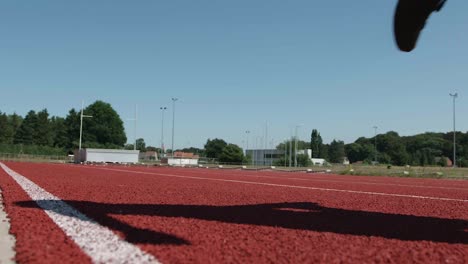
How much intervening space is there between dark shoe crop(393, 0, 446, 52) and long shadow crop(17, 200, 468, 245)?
7.56 ft

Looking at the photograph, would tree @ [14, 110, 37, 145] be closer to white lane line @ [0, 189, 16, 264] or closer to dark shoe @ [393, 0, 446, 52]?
white lane line @ [0, 189, 16, 264]

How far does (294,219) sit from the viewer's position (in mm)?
7340

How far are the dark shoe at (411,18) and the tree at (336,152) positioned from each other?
177943 millimetres

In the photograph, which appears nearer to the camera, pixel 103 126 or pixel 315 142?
pixel 103 126

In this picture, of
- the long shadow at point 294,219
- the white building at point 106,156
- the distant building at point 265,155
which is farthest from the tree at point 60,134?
the long shadow at point 294,219

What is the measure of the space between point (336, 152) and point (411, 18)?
183 meters

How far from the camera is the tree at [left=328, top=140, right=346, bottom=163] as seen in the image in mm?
181000

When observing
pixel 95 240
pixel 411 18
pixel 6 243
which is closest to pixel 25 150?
pixel 6 243

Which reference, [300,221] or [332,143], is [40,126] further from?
[300,221]

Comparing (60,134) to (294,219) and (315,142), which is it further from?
(294,219)

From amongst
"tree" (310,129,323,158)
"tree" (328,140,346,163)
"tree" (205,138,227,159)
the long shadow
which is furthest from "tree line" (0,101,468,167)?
the long shadow

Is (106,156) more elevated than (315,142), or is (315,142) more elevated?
(315,142)

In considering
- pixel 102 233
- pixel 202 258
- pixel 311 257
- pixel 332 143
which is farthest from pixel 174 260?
pixel 332 143

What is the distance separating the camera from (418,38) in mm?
5246
